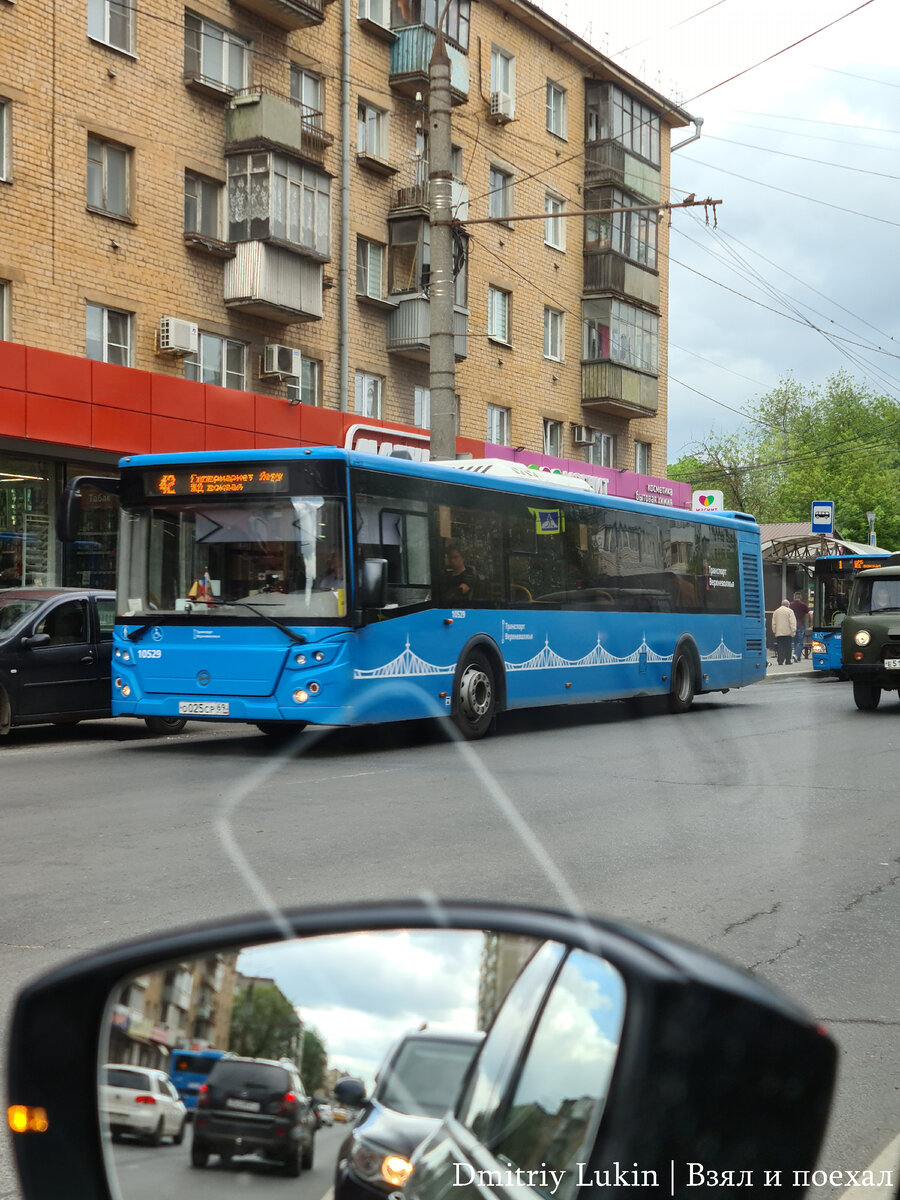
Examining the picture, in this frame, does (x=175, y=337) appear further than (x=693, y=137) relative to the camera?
No

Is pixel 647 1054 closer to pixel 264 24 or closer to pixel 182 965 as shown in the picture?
pixel 182 965

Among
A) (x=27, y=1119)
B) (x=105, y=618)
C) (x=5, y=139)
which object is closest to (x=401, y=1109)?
(x=27, y=1119)

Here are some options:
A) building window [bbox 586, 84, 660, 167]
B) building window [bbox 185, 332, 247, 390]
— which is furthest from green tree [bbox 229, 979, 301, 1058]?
building window [bbox 586, 84, 660, 167]

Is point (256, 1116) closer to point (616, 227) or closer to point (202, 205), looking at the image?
point (202, 205)

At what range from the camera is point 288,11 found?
85.6 feet

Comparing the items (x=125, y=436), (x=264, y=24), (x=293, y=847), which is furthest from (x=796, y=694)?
(x=293, y=847)

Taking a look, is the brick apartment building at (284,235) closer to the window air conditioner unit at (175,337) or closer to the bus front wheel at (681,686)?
the window air conditioner unit at (175,337)

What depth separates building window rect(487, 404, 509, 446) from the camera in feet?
112

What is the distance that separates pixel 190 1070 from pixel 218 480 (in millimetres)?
12727

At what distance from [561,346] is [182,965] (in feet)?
120

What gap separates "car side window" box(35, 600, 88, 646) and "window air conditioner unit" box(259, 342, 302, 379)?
37.2ft

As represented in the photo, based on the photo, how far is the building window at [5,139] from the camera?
2136 cm

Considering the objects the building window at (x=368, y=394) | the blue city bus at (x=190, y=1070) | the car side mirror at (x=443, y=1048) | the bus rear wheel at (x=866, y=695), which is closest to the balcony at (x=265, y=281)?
the building window at (x=368, y=394)

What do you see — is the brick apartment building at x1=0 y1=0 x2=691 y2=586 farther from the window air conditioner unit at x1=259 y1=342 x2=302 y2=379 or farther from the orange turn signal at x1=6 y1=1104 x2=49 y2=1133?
the orange turn signal at x1=6 y1=1104 x2=49 y2=1133
